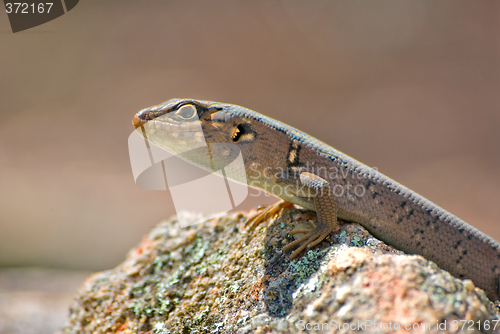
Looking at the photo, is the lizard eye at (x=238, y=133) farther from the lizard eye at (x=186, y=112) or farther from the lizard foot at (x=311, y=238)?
the lizard foot at (x=311, y=238)

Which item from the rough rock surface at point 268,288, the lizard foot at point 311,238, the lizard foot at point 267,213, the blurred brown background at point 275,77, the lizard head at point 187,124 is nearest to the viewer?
the rough rock surface at point 268,288

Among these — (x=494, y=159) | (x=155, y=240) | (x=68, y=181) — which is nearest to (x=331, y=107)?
(x=494, y=159)

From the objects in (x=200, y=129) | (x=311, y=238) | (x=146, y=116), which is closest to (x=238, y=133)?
(x=200, y=129)

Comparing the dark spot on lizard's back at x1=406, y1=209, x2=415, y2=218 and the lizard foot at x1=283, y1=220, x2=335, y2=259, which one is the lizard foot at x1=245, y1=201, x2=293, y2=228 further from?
the dark spot on lizard's back at x1=406, y1=209, x2=415, y2=218

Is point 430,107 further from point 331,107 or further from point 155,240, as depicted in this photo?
point 155,240

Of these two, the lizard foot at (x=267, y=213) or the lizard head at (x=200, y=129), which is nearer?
the lizard head at (x=200, y=129)

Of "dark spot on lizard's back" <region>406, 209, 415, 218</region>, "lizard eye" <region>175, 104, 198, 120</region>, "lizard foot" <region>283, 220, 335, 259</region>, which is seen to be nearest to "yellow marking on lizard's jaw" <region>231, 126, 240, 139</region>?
"lizard eye" <region>175, 104, 198, 120</region>

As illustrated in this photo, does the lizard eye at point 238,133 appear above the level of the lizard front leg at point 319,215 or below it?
above

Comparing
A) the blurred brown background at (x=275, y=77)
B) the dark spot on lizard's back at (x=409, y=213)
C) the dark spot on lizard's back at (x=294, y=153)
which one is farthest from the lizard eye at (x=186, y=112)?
the blurred brown background at (x=275, y=77)

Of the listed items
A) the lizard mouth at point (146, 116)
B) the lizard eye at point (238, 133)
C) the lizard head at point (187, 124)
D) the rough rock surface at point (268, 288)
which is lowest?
the rough rock surface at point (268, 288)
